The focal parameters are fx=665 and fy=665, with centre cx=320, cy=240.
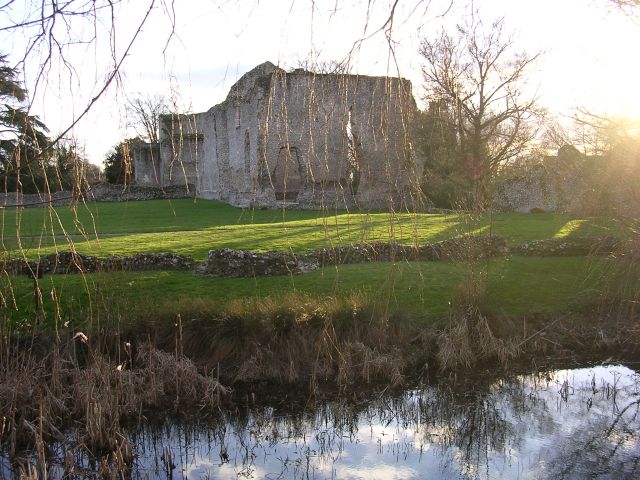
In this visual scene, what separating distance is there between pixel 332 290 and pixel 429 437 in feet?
11.2

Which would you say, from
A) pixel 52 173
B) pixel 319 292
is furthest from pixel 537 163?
pixel 52 173

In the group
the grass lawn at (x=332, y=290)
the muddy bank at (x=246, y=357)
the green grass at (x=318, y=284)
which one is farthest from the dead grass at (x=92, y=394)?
the grass lawn at (x=332, y=290)

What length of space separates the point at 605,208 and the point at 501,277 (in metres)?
1.98

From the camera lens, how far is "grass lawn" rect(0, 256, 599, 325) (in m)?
8.51

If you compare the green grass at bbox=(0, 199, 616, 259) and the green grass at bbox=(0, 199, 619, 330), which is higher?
the green grass at bbox=(0, 199, 616, 259)

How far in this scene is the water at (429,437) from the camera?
5664 millimetres

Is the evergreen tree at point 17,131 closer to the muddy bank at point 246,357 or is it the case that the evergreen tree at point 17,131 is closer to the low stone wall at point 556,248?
the muddy bank at point 246,357

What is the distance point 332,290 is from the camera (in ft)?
31.1

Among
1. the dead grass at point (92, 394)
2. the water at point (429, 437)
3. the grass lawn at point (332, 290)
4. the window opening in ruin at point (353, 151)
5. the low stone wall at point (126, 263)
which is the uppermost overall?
the window opening in ruin at point (353, 151)

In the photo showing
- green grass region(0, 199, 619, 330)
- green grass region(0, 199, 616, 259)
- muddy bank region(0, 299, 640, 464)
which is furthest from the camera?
green grass region(0, 199, 616, 259)

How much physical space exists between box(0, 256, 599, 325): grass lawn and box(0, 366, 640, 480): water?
1.56 metres

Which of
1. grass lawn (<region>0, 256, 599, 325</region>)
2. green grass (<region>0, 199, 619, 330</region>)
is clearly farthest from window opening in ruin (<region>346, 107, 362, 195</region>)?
grass lawn (<region>0, 256, 599, 325</region>)

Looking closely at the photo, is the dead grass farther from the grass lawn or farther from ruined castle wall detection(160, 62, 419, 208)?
ruined castle wall detection(160, 62, 419, 208)

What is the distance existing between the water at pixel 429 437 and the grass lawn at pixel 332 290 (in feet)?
5.10
